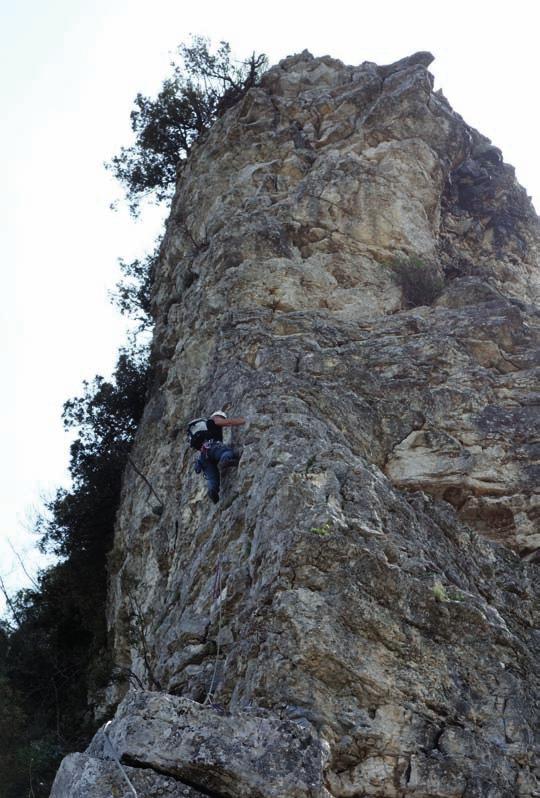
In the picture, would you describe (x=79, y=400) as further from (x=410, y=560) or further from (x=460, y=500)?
(x=410, y=560)

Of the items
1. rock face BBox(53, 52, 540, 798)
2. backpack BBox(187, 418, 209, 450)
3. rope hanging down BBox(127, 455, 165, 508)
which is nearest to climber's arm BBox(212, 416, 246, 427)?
backpack BBox(187, 418, 209, 450)

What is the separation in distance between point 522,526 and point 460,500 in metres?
0.91

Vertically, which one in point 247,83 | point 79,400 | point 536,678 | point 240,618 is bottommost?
point 536,678

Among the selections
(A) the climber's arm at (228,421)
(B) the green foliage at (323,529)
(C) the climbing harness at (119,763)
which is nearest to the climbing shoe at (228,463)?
(A) the climber's arm at (228,421)

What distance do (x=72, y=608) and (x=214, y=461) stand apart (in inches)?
337

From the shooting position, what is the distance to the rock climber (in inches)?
506

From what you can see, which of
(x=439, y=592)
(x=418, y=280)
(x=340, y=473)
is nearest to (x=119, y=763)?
(x=439, y=592)

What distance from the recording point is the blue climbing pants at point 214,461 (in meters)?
12.8

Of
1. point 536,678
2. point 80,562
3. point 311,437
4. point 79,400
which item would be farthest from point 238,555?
point 79,400

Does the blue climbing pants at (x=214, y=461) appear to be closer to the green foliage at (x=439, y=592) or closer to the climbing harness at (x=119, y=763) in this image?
the green foliage at (x=439, y=592)

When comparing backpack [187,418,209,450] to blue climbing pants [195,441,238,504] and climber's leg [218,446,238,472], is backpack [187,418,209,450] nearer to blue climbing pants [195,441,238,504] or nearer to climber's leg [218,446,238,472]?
blue climbing pants [195,441,238,504]

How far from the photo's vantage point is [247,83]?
26.7 metres

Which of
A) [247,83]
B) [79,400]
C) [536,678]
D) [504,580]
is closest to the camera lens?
[536,678]

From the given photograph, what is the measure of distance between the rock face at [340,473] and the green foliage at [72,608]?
4.83 feet
